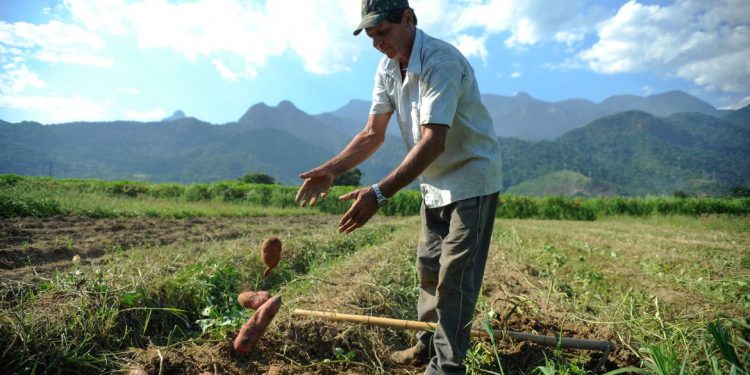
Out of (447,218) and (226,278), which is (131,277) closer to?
(226,278)

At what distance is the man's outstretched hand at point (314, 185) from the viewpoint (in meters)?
2.34

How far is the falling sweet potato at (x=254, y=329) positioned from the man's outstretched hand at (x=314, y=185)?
0.61m

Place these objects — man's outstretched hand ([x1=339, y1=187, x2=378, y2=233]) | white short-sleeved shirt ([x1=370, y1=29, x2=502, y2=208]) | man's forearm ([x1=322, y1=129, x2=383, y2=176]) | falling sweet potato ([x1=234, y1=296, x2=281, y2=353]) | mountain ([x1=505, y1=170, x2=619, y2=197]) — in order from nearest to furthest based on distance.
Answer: man's outstretched hand ([x1=339, y1=187, x2=378, y2=233]), white short-sleeved shirt ([x1=370, y1=29, x2=502, y2=208]), falling sweet potato ([x1=234, y1=296, x2=281, y2=353]), man's forearm ([x1=322, y1=129, x2=383, y2=176]), mountain ([x1=505, y1=170, x2=619, y2=197])

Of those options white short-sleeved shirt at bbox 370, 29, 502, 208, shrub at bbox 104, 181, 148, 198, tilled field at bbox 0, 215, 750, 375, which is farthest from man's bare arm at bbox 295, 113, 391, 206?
shrub at bbox 104, 181, 148, 198

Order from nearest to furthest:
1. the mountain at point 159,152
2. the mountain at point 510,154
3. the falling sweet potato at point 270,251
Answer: the falling sweet potato at point 270,251 < the mountain at point 510,154 < the mountain at point 159,152

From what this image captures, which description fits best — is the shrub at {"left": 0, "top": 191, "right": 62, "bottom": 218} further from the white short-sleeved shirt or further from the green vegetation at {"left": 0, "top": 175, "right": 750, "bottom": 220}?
the white short-sleeved shirt

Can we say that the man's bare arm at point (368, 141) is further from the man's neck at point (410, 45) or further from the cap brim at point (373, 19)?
the cap brim at point (373, 19)

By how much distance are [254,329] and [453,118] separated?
156cm

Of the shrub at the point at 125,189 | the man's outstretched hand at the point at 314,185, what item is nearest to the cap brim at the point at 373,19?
the man's outstretched hand at the point at 314,185

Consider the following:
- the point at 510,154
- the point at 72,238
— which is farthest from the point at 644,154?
the point at 72,238

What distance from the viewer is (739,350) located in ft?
7.09

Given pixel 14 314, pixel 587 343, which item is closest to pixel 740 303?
pixel 587 343

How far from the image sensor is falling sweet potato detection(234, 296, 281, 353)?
7.43 feet

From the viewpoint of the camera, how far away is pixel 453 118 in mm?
2066
